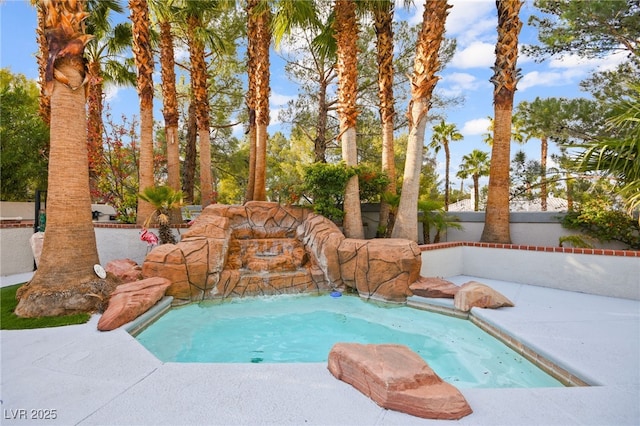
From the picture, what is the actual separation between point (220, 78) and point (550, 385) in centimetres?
1966

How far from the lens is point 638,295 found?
19.5ft

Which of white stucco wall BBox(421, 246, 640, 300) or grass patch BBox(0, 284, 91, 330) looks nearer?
grass patch BBox(0, 284, 91, 330)

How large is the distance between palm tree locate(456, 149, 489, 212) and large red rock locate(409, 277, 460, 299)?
20.9 meters

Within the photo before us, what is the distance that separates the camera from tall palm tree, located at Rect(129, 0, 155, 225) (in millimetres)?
9240

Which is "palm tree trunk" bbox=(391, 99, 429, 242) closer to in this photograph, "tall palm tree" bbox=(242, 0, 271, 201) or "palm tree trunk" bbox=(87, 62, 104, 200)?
"tall palm tree" bbox=(242, 0, 271, 201)

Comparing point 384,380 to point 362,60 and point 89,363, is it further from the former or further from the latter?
point 362,60

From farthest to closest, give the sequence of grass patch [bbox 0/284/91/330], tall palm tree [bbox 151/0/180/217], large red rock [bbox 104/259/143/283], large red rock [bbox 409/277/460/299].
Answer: tall palm tree [bbox 151/0/180/217] → large red rock [bbox 104/259/143/283] → large red rock [bbox 409/277/460/299] → grass patch [bbox 0/284/91/330]

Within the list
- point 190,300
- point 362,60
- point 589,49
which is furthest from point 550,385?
point 362,60

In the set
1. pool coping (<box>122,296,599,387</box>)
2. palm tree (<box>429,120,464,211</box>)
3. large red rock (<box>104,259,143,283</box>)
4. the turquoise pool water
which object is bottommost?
the turquoise pool water

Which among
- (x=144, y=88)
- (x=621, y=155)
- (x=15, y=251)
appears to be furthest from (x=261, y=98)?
(x=621, y=155)

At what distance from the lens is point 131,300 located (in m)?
4.99

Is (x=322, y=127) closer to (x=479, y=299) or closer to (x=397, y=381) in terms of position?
(x=479, y=299)

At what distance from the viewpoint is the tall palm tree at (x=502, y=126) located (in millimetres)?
8242

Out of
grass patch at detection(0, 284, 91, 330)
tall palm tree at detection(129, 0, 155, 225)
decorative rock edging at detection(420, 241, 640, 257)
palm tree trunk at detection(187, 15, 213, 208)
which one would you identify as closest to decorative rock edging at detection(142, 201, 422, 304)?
decorative rock edging at detection(420, 241, 640, 257)
